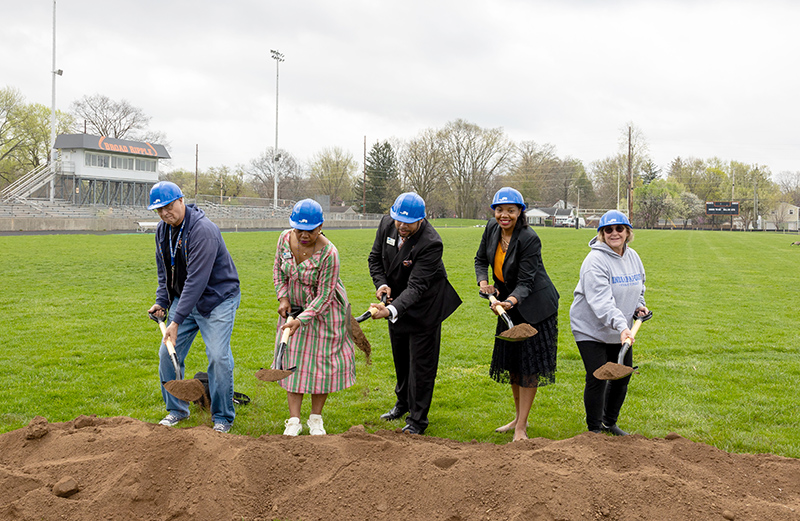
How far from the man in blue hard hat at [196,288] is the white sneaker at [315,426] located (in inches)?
25.7

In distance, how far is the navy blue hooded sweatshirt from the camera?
4.51 meters

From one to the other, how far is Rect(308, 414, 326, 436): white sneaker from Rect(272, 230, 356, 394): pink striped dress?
0.23 metres

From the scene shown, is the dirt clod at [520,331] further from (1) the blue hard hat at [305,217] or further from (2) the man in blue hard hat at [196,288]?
(2) the man in blue hard hat at [196,288]

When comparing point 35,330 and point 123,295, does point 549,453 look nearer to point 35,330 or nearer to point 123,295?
point 35,330

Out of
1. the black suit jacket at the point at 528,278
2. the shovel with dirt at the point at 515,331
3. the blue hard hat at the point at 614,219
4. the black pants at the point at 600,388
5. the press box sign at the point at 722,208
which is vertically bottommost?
the black pants at the point at 600,388

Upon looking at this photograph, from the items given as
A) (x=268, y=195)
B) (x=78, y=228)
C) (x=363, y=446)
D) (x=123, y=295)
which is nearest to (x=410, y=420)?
(x=363, y=446)

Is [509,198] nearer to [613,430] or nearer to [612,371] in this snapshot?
[612,371]

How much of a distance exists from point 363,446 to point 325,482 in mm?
479

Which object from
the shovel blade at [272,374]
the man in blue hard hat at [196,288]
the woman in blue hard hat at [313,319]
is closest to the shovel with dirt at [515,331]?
the woman in blue hard hat at [313,319]

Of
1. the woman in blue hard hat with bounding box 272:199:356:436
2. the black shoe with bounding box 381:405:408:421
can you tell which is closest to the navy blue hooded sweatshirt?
the woman in blue hard hat with bounding box 272:199:356:436

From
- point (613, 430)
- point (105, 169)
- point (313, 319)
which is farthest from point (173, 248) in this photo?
point (105, 169)

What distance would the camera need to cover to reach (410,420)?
497 cm

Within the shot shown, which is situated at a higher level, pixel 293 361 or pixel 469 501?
pixel 293 361

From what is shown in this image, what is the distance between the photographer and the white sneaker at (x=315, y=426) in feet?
15.5
